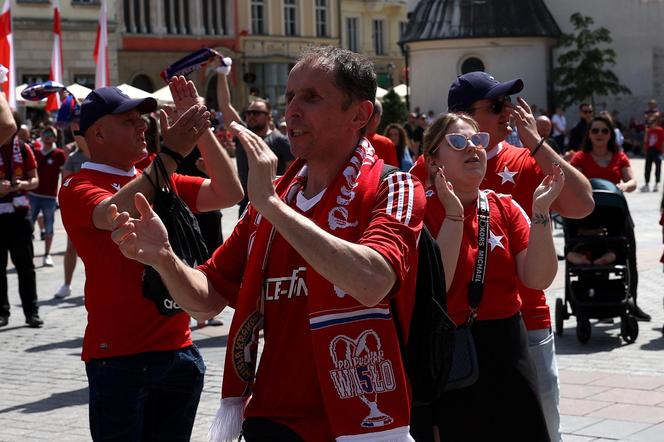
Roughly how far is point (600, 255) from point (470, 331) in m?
Result: 6.11

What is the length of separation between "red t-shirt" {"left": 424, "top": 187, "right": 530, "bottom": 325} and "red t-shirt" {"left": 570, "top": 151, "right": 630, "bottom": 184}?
264 inches

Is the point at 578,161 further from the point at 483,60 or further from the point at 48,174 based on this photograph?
the point at 483,60

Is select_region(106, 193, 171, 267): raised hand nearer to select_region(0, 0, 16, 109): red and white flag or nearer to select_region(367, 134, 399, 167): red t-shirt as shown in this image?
select_region(367, 134, 399, 167): red t-shirt

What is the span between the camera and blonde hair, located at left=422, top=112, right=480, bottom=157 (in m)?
4.46

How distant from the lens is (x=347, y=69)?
329 centimetres

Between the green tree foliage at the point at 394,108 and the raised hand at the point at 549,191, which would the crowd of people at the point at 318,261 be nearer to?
the raised hand at the point at 549,191

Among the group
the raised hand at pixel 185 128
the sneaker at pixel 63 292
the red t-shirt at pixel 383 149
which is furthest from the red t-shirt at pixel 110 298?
the sneaker at pixel 63 292

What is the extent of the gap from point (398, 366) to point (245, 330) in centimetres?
44

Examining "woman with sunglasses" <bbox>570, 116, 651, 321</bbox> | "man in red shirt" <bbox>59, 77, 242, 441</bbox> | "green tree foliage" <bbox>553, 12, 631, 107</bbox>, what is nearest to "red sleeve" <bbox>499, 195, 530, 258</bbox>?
"man in red shirt" <bbox>59, 77, 242, 441</bbox>

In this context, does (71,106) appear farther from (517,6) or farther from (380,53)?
(380,53)

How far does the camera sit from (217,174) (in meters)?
4.79

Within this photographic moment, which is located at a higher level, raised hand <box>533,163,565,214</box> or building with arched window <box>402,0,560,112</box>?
Result: building with arched window <box>402,0,560,112</box>

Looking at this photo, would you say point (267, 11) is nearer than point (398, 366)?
No

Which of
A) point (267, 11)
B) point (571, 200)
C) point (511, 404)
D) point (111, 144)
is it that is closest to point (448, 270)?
point (511, 404)
